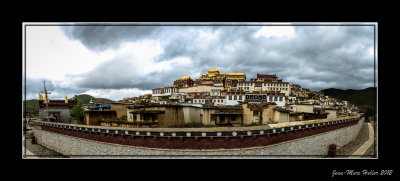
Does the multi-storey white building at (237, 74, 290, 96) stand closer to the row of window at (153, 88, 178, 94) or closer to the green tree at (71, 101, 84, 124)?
the row of window at (153, 88, 178, 94)

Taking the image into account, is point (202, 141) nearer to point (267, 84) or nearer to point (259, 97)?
point (259, 97)

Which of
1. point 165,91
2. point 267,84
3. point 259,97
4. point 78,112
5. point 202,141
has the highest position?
point 267,84

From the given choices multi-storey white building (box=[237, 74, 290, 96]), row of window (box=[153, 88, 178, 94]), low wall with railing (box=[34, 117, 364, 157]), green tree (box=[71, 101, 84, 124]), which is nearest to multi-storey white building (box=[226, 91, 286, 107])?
low wall with railing (box=[34, 117, 364, 157])

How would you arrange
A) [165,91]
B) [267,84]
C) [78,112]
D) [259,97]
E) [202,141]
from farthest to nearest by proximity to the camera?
1. [165,91]
2. [267,84]
3. [78,112]
4. [259,97]
5. [202,141]

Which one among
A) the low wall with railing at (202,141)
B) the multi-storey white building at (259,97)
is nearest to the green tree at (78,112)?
the low wall with railing at (202,141)

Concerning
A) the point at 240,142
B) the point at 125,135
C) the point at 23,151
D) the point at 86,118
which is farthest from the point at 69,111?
the point at 240,142

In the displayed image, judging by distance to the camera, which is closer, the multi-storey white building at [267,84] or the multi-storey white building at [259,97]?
the multi-storey white building at [259,97]

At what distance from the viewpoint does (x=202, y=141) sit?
14.8 ft

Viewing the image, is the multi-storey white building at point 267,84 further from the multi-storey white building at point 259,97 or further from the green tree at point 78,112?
the green tree at point 78,112

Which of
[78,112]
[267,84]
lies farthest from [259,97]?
[78,112]

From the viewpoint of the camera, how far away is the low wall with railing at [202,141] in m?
4.49

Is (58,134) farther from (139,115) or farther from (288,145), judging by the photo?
(288,145)

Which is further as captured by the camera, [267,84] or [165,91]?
[165,91]

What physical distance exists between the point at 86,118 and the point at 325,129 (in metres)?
10.5
